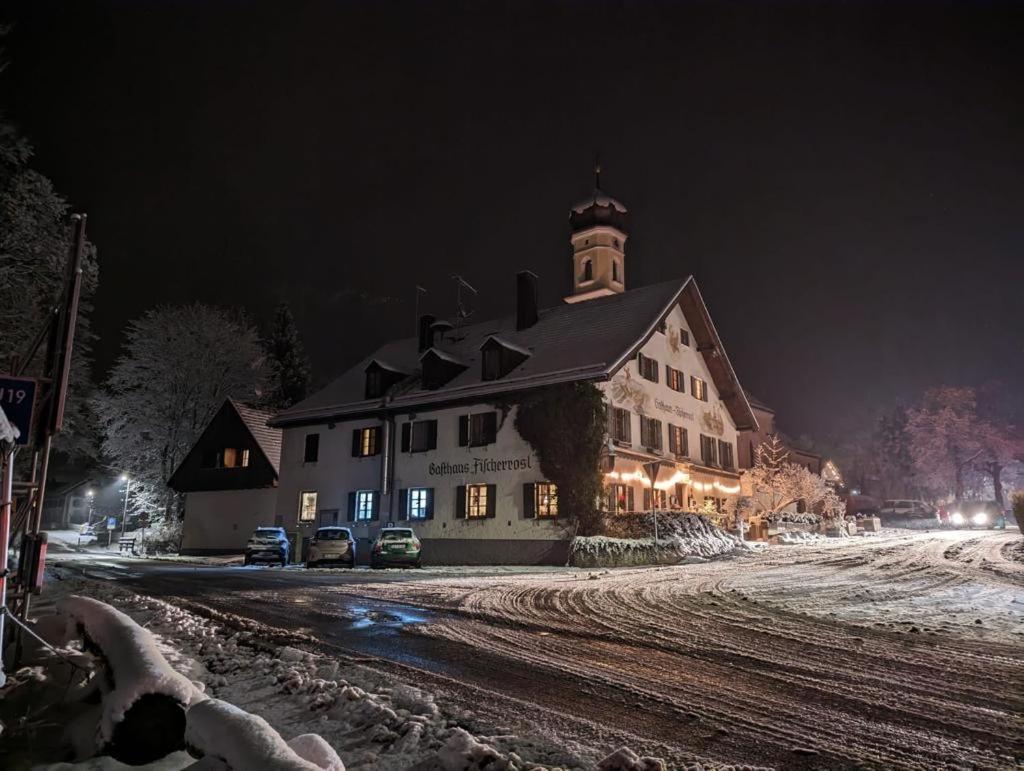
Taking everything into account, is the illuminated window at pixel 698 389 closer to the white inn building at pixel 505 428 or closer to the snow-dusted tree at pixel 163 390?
the white inn building at pixel 505 428

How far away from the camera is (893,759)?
13.0ft

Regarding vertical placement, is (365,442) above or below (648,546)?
above

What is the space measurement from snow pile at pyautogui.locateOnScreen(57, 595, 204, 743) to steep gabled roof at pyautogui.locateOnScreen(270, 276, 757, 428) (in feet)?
69.7

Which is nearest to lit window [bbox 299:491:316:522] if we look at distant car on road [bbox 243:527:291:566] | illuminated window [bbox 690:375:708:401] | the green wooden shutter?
distant car on road [bbox 243:527:291:566]

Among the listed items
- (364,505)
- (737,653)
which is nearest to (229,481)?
(364,505)

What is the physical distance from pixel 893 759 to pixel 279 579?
16.6 metres

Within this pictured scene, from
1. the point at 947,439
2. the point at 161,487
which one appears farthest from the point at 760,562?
the point at 947,439

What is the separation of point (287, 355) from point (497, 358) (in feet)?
119

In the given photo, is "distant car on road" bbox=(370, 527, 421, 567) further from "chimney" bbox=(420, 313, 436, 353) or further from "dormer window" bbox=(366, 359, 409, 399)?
"chimney" bbox=(420, 313, 436, 353)

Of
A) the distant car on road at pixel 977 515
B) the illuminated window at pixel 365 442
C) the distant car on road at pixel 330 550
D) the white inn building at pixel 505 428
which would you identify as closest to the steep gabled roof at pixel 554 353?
the white inn building at pixel 505 428

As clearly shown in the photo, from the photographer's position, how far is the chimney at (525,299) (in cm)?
3412

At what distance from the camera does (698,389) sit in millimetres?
34500

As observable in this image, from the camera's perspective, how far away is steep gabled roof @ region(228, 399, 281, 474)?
37344mm

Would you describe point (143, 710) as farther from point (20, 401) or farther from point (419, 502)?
point (419, 502)
